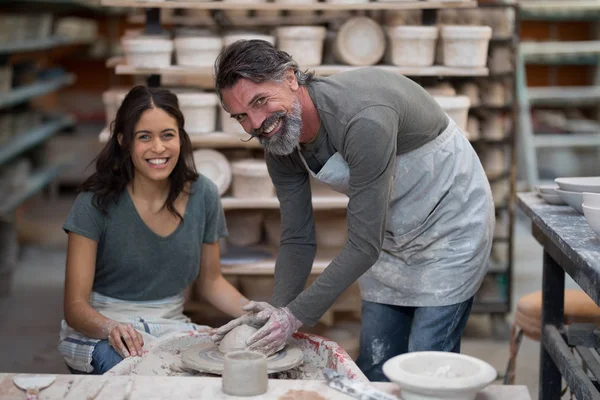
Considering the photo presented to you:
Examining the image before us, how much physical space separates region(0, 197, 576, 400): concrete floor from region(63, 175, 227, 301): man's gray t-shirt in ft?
4.31

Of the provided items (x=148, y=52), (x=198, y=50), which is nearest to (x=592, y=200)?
(x=198, y=50)

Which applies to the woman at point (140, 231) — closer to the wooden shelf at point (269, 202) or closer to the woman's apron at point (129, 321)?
the woman's apron at point (129, 321)

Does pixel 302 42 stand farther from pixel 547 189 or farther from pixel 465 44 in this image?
pixel 547 189

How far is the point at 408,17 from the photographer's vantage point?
492cm

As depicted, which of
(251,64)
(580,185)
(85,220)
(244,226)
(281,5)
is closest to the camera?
(251,64)

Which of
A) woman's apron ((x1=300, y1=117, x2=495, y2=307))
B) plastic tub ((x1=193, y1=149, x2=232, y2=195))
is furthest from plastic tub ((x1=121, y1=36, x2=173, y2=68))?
woman's apron ((x1=300, y1=117, x2=495, y2=307))

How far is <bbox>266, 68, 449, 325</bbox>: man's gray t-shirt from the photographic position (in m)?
2.30

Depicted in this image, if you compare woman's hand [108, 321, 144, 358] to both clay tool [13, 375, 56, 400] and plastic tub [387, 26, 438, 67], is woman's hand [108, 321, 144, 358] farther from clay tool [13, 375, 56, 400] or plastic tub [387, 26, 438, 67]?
plastic tub [387, 26, 438, 67]

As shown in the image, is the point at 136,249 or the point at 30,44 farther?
the point at 30,44

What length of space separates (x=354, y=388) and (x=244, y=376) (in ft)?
0.80

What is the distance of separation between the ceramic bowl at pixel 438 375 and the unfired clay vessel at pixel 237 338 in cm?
62

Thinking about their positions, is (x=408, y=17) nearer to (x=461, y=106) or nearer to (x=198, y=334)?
(x=461, y=106)

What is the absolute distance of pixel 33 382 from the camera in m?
2.05

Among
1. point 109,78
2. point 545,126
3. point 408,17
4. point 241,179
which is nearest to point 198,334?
point 241,179
